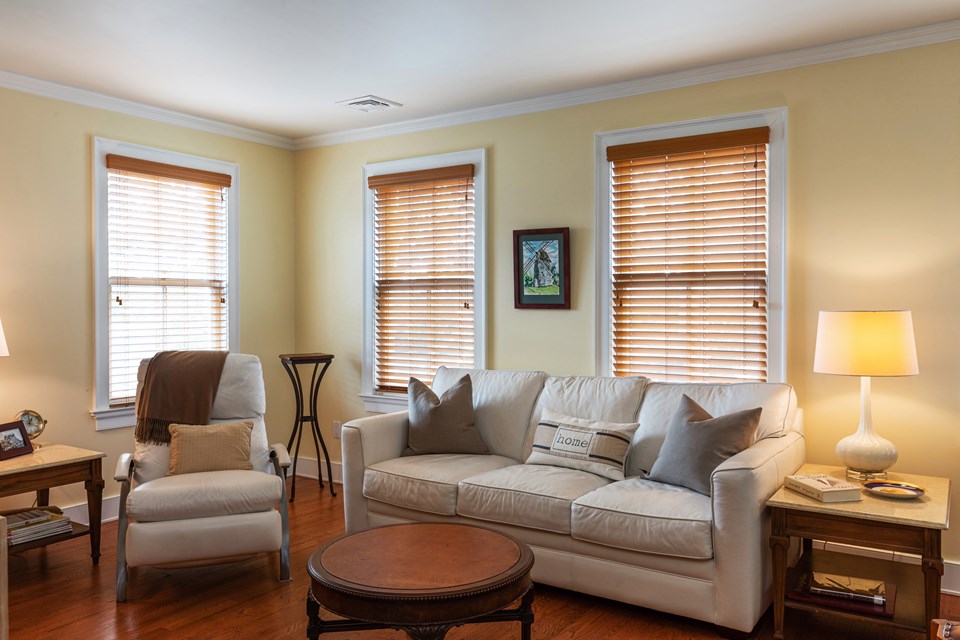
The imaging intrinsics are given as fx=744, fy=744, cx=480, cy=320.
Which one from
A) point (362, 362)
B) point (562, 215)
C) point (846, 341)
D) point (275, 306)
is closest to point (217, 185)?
point (275, 306)

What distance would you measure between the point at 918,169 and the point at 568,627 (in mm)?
2579

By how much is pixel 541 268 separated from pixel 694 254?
36.5 inches

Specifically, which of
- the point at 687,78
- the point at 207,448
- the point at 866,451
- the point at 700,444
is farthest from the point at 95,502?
the point at 687,78

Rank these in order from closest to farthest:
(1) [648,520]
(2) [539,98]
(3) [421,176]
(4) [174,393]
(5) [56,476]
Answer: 1. (1) [648,520]
2. (5) [56,476]
3. (4) [174,393]
4. (2) [539,98]
5. (3) [421,176]

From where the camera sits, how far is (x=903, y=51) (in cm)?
343

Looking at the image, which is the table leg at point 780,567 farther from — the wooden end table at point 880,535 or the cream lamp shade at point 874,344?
the cream lamp shade at point 874,344

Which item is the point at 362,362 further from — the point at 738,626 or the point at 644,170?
the point at 738,626

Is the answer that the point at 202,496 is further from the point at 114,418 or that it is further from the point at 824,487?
the point at 824,487

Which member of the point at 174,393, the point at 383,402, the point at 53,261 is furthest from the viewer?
the point at 383,402

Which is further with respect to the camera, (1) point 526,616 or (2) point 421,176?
(2) point 421,176

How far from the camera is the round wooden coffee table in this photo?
7.22 feet

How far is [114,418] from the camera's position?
4512mm

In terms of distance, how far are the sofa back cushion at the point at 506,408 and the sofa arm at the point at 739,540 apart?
1.35 m

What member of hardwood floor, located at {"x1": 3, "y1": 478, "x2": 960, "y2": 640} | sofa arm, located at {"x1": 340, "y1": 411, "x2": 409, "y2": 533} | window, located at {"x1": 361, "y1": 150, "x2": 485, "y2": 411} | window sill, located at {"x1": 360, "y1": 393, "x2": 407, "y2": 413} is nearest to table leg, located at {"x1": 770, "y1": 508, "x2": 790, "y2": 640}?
hardwood floor, located at {"x1": 3, "y1": 478, "x2": 960, "y2": 640}
